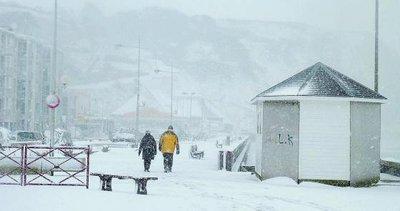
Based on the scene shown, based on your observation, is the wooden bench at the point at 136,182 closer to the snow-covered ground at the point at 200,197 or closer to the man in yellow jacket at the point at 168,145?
the snow-covered ground at the point at 200,197

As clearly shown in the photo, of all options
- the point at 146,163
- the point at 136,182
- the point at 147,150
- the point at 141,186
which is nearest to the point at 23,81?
the point at 146,163

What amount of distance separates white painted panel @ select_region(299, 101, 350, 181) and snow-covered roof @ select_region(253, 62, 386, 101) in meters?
0.36

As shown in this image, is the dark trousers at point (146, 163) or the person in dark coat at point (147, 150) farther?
the dark trousers at point (146, 163)

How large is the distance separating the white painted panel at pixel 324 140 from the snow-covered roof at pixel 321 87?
0.36 m

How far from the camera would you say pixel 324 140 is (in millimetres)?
19484

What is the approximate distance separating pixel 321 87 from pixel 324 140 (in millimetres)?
1932

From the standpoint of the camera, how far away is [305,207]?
13.1 m

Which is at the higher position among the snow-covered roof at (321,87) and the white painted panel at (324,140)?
the snow-covered roof at (321,87)

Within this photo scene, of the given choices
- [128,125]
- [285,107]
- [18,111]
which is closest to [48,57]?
[18,111]

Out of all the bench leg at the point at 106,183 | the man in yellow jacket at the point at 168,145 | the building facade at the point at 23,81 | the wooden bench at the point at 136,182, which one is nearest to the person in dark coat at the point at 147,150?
the man in yellow jacket at the point at 168,145

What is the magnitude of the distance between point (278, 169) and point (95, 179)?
255 inches

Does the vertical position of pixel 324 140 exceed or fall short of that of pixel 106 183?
it exceeds it

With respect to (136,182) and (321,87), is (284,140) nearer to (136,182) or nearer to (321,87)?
(321,87)

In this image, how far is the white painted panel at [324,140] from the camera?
765 inches
